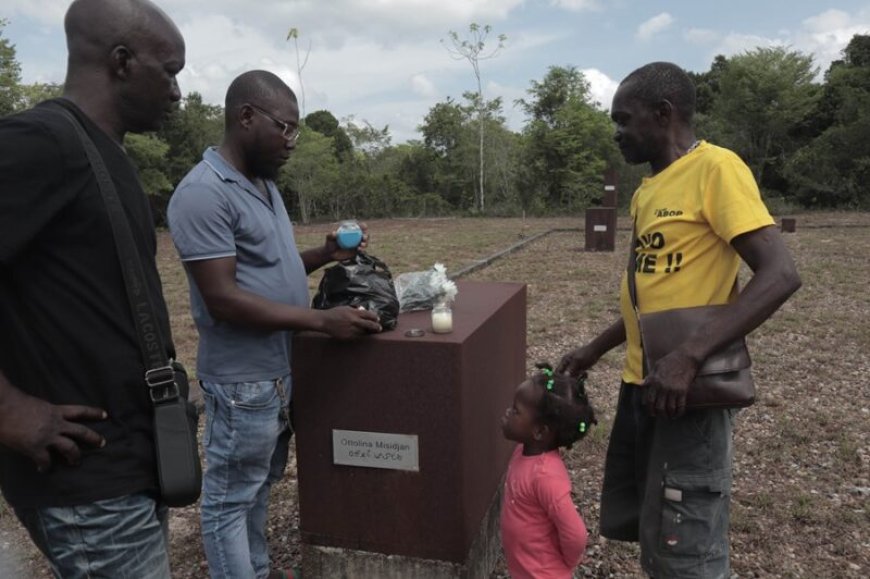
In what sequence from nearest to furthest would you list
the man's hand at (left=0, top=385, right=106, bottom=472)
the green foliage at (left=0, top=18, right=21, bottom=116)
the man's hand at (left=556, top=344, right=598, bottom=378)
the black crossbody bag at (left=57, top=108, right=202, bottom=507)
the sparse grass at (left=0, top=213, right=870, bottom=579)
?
the man's hand at (left=0, top=385, right=106, bottom=472), the black crossbody bag at (left=57, top=108, right=202, bottom=507), the man's hand at (left=556, top=344, right=598, bottom=378), the sparse grass at (left=0, top=213, right=870, bottom=579), the green foliage at (left=0, top=18, right=21, bottom=116)

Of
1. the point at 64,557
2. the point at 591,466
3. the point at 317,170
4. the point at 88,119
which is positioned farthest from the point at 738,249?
the point at 317,170

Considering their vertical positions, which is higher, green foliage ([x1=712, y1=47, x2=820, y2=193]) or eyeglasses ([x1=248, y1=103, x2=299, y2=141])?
green foliage ([x1=712, y1=47, x2=820, y2=193])

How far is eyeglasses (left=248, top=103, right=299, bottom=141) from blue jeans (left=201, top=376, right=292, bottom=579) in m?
0.84

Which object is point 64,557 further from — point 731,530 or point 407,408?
point 731,530

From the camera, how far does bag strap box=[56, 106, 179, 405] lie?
4.44 feet

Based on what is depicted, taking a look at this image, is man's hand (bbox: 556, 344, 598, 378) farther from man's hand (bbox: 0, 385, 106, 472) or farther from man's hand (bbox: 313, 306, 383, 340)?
man's hand (bbox: 0, 385, 106, 472)

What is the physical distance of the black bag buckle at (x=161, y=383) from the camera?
1.42 m

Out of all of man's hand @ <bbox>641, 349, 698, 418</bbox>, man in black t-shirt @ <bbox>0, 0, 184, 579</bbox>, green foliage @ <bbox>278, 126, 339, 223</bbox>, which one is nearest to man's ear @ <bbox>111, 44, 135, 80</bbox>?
man in black t-shirt @ <bbox>0, 0, 184, 579</bbox>

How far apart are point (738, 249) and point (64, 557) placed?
1.81 meters

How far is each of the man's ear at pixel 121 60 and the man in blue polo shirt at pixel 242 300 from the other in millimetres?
605

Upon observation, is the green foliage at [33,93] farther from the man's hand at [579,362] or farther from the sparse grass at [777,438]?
the man's hand at [579,362]

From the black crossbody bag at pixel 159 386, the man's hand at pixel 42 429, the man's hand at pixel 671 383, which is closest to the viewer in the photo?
the man's hand at pixel 42 429

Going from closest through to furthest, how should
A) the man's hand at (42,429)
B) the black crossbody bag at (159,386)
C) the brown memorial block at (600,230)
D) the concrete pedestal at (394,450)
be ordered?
the man's hand at (42,429), the black crossbody bag at (159,386), the concrete pedestal at (394,450), the brown memorial block at (600,230)

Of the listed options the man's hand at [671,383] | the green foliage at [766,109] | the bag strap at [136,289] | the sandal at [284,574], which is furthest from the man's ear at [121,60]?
the green foliage at [766,109]
